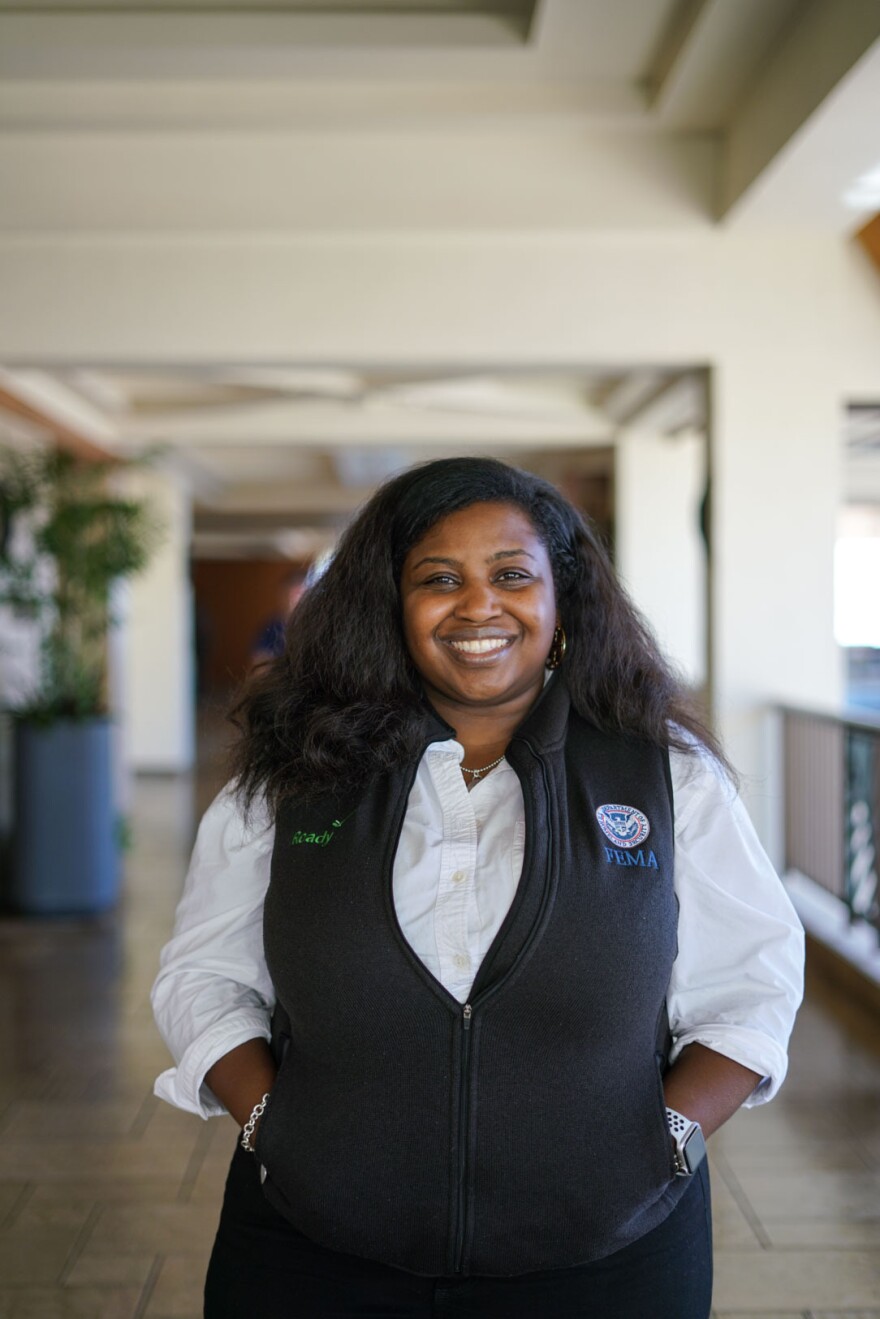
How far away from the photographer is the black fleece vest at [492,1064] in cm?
130

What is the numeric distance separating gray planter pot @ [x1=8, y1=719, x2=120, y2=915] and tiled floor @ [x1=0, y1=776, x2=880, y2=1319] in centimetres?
105

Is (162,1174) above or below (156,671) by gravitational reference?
below

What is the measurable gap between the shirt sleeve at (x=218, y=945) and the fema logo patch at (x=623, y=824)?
1.32ft

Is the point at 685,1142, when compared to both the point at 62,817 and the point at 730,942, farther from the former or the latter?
the point at 62,817

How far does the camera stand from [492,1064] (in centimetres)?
130

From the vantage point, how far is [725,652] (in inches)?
218

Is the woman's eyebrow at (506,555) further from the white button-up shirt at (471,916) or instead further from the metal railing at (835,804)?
the metal railing at (835,804)

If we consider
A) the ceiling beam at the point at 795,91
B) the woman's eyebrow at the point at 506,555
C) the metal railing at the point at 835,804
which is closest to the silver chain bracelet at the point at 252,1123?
the woman's eyebrow at the point at 506,555

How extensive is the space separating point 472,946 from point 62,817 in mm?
4833

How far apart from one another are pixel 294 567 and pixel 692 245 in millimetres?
19239

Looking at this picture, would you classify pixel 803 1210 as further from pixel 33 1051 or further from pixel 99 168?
pixel 99 168

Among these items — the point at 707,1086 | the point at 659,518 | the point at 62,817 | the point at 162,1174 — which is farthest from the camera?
the point at 659,518

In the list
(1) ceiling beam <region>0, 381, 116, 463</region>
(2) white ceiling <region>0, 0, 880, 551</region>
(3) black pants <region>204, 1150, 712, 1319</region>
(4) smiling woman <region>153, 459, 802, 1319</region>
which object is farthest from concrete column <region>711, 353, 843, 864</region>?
(3) black pants <region>204, 1150, 712, 1319</region>

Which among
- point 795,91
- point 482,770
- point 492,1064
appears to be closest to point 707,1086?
point 492,1064
